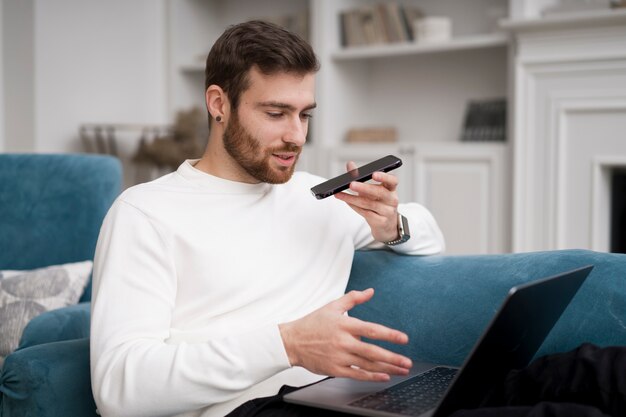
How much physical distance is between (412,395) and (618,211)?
2.46m

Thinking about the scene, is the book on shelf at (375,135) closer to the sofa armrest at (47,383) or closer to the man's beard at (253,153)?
the man's beard at (253,153)

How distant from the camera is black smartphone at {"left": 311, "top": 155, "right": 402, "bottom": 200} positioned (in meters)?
1.33

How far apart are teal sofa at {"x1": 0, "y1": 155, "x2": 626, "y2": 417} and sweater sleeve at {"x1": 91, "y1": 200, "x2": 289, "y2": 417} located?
0.13 meters

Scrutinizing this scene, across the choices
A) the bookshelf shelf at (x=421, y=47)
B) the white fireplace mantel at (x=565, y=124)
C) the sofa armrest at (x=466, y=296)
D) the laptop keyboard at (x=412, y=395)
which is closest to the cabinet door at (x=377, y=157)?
the bookshelf shelf at (x=421, y=47)

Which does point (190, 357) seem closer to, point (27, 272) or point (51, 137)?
point (27, 272)

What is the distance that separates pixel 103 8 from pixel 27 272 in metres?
2.62

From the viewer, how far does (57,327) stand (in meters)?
1.64

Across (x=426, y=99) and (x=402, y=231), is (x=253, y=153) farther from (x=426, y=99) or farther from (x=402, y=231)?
(x=426, y=99)

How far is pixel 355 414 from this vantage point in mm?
1134

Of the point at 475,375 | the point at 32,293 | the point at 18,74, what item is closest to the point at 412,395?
the point at 475,375

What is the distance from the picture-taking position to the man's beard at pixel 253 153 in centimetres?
144

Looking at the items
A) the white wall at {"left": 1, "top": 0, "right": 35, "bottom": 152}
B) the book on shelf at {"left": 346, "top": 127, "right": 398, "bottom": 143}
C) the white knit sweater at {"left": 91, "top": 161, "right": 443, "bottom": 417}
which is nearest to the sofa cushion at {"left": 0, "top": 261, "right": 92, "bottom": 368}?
the white knit sweater at {"left": 91, "top": 161, "right": 443, "bottom": 417}

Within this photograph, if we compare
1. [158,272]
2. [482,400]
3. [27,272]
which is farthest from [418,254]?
[27,272]

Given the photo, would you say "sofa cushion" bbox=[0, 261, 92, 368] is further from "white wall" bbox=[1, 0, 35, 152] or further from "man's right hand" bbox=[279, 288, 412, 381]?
"white wall" bbox=[1, 0, 35, 152]
